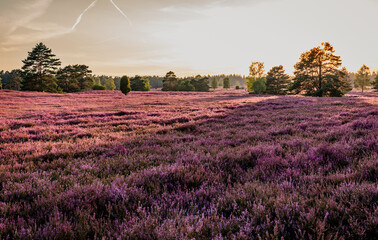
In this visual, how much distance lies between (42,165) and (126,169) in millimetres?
2036

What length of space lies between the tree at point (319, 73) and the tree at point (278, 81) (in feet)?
62.3

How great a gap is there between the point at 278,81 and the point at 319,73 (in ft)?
75.1

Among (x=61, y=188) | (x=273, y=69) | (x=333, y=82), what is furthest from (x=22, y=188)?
(x=273, y=69)

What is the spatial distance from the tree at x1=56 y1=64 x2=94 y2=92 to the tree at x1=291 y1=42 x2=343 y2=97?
80475 mm

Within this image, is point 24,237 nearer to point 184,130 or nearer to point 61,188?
point 61,188

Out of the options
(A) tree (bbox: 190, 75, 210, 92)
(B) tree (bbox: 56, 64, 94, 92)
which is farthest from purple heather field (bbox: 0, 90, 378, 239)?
(A) tree (bbox: 190, 75, 210, 92)

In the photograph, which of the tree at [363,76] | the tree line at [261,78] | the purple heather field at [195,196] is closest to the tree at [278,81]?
the tree line at [261,78]

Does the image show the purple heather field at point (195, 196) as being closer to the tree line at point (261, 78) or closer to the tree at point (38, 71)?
the tree line at point (261, 78)

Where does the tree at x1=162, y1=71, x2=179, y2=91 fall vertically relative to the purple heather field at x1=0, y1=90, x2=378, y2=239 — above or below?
above

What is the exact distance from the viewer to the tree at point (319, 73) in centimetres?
3800

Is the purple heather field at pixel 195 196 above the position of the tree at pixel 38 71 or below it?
below

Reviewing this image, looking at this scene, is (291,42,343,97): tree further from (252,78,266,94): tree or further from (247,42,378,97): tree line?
(252,78,266,94): tree

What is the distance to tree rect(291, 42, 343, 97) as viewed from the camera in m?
38.0

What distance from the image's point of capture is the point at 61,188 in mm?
3145
